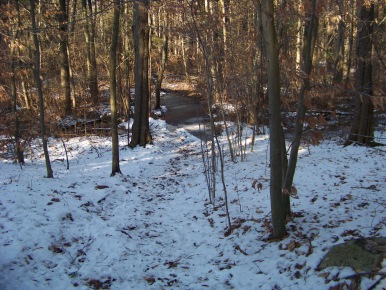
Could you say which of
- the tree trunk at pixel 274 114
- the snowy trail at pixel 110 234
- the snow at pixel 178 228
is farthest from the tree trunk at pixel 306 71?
the snowy trail at pixel 110 234

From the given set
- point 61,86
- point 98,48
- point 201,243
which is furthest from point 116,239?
point 98,48

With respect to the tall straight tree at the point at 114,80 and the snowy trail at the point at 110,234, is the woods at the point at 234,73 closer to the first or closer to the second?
the tall straight tree at the point at 114,80

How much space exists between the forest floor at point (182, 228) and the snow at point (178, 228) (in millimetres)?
17

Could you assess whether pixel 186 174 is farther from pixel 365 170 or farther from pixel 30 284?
pixel 30 284

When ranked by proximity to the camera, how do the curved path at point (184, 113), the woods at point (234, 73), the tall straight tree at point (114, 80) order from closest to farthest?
1. the woods at point (234, 73)
2. the tall straight tree at point (114, 80)
3. the curved path at point (184, 113)

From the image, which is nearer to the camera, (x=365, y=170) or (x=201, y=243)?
(x=201, y=243)

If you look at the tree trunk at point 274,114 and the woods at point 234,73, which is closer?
the tree trunk at point 274,114

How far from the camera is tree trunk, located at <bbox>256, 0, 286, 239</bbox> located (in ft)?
12.7

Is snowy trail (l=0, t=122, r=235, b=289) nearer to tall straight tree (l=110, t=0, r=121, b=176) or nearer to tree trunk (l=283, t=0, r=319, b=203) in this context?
tall straight tree (l=110, t=0, r=121, b=176)

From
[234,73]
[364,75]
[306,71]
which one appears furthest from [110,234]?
[364,75]

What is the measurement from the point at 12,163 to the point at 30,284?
7.78 m

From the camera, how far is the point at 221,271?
13.8ft

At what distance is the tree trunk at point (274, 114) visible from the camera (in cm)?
388

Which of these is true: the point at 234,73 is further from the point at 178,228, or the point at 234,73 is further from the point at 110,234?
the point at 110,234
